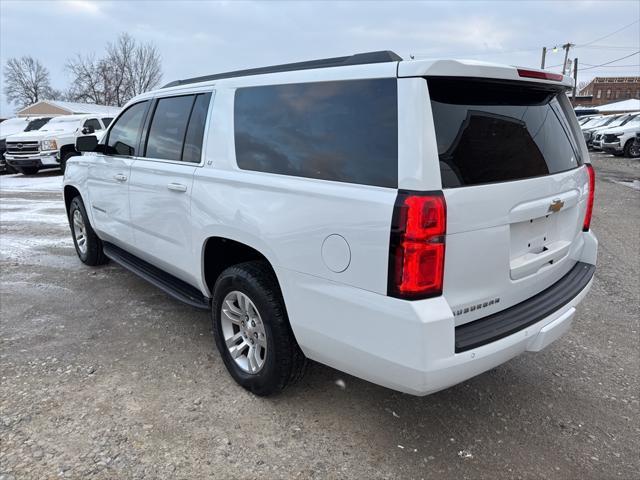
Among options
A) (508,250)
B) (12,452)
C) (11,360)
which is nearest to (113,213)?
(11,360)

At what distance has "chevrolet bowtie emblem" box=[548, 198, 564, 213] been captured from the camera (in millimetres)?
2553

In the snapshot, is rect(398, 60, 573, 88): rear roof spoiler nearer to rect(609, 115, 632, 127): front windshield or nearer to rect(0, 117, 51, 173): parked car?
rect(0, 117, 51, 173): parked car

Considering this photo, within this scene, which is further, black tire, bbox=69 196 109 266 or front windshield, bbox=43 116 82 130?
front windshield, bbox=43 116 82 130

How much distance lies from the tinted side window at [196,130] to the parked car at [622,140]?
72.5ft

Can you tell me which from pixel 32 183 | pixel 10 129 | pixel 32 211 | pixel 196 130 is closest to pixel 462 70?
pixel 196 130

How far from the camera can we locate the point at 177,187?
3.34 meters

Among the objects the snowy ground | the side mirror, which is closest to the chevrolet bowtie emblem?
the side mirror

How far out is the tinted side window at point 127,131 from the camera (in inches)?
165

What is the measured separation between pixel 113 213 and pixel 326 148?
9.40 ft

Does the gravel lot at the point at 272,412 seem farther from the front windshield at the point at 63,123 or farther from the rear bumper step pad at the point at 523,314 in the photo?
the front windshield at the point at 63,123

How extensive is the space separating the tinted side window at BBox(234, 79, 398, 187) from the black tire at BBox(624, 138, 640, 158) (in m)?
22.2

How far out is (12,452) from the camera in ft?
8.25

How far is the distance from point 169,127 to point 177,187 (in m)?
0.66

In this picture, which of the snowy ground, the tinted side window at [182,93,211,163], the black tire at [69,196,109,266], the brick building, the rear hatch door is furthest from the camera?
the brick building
